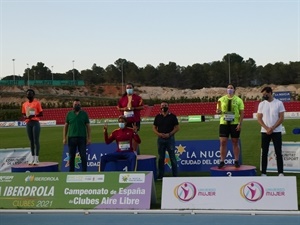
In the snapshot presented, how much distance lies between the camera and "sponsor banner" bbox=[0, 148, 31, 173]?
1434cm

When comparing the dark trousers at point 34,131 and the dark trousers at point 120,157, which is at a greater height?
the dark trousers at point 34,131

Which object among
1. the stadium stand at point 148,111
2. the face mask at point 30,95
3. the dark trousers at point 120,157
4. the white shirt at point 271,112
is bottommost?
the dark trousers at point 120,157

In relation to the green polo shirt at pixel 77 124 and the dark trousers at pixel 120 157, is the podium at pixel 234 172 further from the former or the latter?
the green polo shirt at pixel 77 124

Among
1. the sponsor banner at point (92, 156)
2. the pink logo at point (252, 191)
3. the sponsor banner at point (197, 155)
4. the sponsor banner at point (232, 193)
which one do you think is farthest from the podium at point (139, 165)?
the pink logo at point (252, 191)

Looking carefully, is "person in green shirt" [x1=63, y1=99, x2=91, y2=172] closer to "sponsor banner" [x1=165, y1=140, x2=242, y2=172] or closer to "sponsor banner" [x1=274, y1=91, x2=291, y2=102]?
"sponsor banner" [x1=165, y1=140, x2=242, y2=172]

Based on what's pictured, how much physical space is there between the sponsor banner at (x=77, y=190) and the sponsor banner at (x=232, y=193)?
17.2 inches

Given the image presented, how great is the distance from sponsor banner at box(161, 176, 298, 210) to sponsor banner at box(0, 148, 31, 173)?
22.0ft

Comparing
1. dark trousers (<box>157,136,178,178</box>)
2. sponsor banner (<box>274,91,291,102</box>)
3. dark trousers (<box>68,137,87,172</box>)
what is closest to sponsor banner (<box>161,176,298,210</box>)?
dark trousers (<box>157,136,178,178</box>)

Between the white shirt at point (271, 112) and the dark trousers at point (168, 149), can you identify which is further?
the dark trousers at point (168, 149)

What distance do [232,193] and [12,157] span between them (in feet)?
25.9

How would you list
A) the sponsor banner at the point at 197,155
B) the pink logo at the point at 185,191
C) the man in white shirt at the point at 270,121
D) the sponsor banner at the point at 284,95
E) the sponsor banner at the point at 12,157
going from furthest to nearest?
1. the sponsor banner at the point at 284,95
2. the sponsor banner at the point at 12,157
3. the sponsor banner at the point at 197,155
4. the man in white shirt at the point at 270,121
5. the pink logo at the point at 185,191

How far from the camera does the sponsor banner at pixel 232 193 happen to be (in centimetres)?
825

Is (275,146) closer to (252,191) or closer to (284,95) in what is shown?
(252,191)

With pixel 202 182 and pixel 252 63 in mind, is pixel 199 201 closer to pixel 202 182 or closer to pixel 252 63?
pixel 202 182
